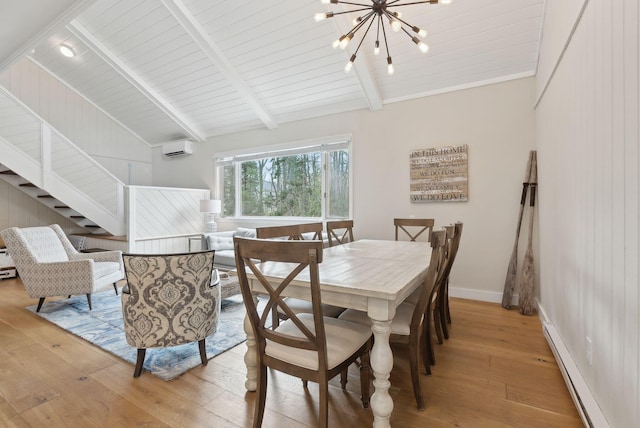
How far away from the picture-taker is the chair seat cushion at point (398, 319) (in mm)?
1692

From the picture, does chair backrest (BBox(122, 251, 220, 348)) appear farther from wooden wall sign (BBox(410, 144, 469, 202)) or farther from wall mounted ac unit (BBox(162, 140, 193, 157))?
wall mounted ac unit (BBox(162, 140, 193, 157))

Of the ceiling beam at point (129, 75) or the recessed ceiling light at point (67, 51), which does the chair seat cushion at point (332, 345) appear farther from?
the recessed ceiling light at point (67, 51)

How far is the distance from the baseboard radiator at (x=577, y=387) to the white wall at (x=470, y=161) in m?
→ 1.34

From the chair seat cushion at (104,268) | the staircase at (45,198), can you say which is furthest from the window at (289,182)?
the staircase at (45,198)

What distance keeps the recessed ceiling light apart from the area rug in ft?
12.8

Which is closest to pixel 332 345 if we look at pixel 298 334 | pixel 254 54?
pixel 298 334

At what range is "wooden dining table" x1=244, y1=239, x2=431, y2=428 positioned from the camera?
1.36 m

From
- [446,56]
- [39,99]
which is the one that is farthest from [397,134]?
[39,99]

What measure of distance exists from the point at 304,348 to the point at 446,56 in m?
3.44

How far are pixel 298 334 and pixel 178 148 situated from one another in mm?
5664

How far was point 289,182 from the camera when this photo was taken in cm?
520

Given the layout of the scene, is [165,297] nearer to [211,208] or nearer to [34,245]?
[34,245]

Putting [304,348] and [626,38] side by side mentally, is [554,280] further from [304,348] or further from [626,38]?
[304,348]

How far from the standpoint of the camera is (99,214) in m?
5.02
